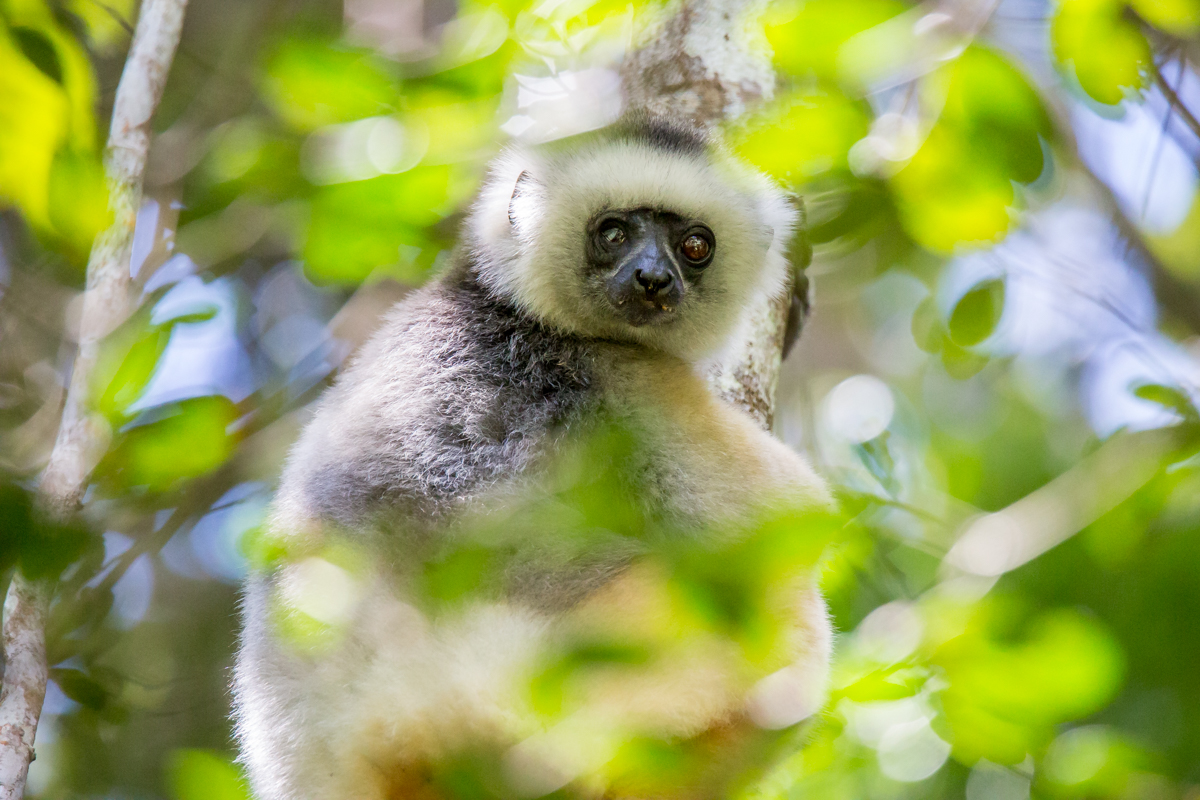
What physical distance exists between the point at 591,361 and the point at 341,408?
0.87 meters

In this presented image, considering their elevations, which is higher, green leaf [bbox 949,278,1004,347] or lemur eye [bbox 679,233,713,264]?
green leaf [bbox 949,278,1004,347]

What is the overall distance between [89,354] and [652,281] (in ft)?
6.51

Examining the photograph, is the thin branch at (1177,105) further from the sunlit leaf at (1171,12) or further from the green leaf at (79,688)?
the green leaf at (79,688)

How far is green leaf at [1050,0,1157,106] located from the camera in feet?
6.70

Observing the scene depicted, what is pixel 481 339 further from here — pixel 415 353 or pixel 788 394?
pixel 788 394

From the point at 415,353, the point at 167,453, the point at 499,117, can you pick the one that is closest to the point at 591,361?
the point at 415,353

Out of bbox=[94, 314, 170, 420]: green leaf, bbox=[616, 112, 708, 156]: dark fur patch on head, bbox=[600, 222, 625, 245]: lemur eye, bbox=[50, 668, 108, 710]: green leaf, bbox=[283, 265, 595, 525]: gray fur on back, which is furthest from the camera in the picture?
bbox=[600, 222, 625, 245]: lemur eye

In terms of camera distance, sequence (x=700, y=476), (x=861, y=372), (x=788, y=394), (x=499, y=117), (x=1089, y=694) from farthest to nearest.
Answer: (x=861, y=372)
(x=788, y=394)
(x=700, y=476)
(x=499, y=117)
(x=1089, y=694)

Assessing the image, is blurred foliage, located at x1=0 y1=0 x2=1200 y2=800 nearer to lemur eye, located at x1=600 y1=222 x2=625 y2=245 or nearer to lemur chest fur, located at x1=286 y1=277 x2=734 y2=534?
lemur chest fur, located at x1=286 y1=277 x2=734 y2=534

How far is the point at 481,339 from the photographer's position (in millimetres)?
3498

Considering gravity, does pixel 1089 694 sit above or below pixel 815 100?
below

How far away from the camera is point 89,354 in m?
2.89

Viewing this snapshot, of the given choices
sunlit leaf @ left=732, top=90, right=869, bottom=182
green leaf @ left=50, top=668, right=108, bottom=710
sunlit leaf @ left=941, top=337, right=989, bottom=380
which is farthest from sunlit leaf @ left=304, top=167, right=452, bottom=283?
green leaf @ left=50, top=668, right=108, bottom=710

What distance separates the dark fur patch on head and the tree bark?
0.04m
